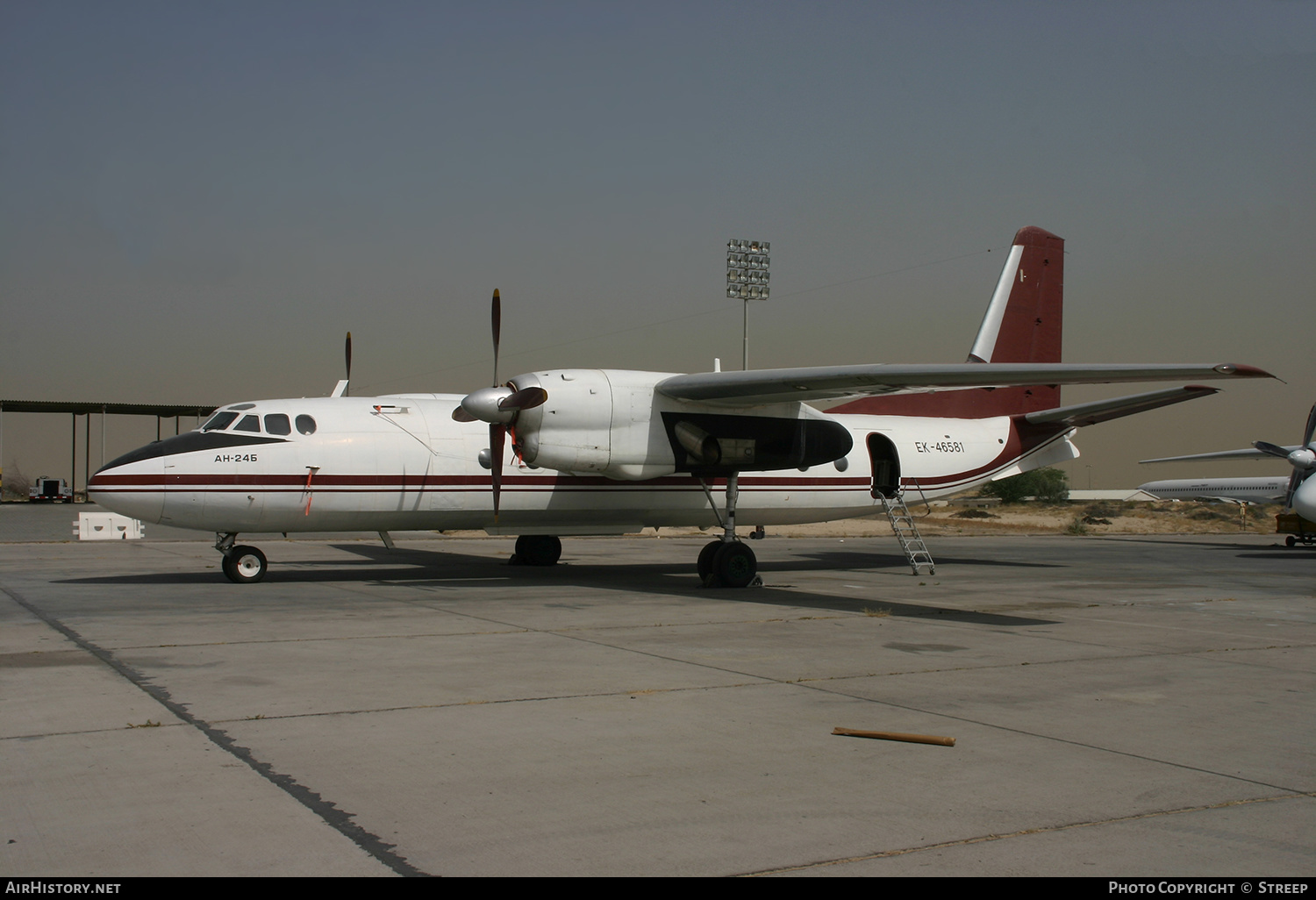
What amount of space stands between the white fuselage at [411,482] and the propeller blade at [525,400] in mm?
1411

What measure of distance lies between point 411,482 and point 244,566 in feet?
9.84

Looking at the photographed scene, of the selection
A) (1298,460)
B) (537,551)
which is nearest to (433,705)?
(537,551)

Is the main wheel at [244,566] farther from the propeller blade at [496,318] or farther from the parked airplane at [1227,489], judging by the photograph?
the parked airplane at [1227,489]

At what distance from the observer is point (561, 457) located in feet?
52.0

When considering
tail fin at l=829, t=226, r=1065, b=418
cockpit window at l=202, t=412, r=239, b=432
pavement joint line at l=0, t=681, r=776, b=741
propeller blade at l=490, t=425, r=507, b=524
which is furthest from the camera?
tail fin at l=829, t=226, r=1065, b=418

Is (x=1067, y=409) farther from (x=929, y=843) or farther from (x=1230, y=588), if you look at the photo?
(x=929, y=843)

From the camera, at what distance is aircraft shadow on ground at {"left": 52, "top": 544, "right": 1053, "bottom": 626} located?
1450 cm

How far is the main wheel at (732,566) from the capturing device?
1692cm

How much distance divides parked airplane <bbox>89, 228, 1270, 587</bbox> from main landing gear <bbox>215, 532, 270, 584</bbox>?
3 cm

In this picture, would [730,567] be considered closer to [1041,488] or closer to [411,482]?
[411,482]

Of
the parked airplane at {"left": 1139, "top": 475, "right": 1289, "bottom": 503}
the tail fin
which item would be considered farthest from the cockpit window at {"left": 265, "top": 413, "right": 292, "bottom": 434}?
the parked airplane at {"left": 1139, "top": 475, "right": 1289, "bottom": 503}

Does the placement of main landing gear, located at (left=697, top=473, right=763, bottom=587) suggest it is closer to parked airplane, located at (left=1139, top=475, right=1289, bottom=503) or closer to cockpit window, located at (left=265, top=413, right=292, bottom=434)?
cockpit window, located at (left=265, top=413, right=292, bottom=434)

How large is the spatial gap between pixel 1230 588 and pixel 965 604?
248 inches

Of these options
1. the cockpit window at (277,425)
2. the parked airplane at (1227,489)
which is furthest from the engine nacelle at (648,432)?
the parked airplane at (1227,489)
